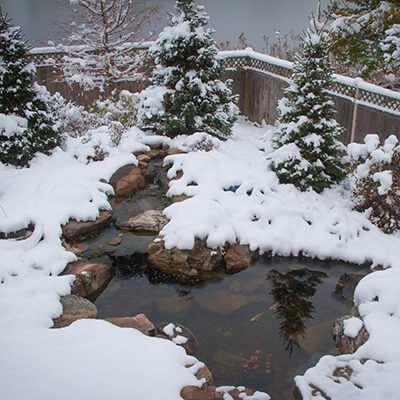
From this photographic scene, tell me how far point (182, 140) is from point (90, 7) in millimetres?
5600

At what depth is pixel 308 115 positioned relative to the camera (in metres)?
Answer: 6.21

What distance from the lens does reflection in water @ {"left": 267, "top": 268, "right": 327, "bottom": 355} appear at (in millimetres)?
4227

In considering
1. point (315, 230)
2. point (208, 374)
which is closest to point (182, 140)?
point (315, 230)

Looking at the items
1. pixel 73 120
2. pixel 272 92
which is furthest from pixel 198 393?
pixel 272 92

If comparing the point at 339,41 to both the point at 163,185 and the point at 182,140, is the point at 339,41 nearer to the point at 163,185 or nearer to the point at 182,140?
the point at 182,140

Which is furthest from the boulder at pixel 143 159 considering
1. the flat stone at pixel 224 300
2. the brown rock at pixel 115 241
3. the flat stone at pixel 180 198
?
the flat stone at pixel 224 300

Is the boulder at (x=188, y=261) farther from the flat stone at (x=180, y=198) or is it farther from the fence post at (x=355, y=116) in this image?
the fence post at (x=355, y=116)

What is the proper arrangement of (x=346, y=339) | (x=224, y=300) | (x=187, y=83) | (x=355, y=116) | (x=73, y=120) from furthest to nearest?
1. (x=73, y=120)
2. (x=187, y=83)
3. (x=355, y=116)
4. (x=224, y=300)
5. (x=346, y=339)

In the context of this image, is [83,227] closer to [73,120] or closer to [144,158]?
[144,158]

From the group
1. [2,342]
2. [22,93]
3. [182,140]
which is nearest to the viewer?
[2,342]

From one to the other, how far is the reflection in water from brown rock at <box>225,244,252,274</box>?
345mm

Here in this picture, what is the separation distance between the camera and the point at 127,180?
692cm

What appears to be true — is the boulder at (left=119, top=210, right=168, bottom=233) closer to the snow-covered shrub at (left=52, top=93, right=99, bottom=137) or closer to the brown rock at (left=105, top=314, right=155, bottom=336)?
the brown rock at (left=105, top=314, right=155, bottom=336)

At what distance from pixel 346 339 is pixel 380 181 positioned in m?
2.45
